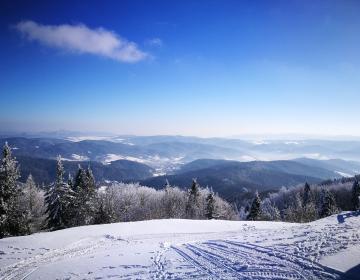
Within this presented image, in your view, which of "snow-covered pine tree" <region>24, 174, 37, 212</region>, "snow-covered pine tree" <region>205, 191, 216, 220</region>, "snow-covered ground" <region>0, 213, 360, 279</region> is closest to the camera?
"snow-covered ground" <region>0, 213, 360, 279</region>

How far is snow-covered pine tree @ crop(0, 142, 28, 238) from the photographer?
31250 millimetres

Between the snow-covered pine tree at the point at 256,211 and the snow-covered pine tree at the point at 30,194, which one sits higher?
the snow-covered pine tree at the point at 30,194

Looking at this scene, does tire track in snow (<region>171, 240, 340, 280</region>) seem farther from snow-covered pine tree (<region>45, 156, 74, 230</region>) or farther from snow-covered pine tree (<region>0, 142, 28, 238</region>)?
snow-covered pine tree (<region>45, 156, 74, 230</region>)

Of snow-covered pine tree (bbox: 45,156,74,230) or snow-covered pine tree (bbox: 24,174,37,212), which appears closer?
snow-covered pine tree (bbox: 45,156,74,230)

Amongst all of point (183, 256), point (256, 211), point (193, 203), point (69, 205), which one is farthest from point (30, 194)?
point (183, 256)

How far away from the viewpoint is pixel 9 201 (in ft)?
105

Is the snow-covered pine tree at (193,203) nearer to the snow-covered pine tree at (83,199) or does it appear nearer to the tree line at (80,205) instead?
the tree line at (80,205)

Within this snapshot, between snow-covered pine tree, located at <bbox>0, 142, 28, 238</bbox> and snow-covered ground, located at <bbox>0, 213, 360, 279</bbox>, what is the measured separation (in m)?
9.93

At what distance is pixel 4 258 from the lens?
18641mm

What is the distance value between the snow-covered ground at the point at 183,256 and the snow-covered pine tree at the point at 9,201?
9.93 m

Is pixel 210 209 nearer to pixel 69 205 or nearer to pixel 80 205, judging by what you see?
pixel 80 205

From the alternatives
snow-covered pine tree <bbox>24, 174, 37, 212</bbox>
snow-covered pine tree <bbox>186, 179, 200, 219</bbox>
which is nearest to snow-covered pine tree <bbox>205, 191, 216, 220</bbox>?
snow-covered pine tree <bbox>186, 179, 200, 219</bbox>

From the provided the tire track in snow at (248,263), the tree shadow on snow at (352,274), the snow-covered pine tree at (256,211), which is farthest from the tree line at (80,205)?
the tree shadow on snow at (352,274)

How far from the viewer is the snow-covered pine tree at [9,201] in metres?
31.2
